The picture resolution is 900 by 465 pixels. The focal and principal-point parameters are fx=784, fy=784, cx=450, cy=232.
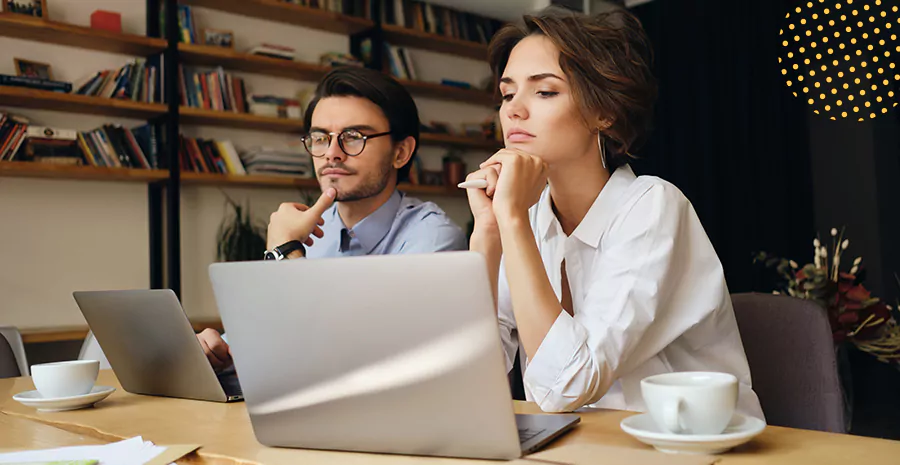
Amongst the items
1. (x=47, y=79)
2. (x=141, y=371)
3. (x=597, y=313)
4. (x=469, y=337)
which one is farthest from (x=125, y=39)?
(x=469, y=337)

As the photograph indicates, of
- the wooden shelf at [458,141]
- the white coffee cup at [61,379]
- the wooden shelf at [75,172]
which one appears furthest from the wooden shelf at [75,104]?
the white coffee cup at [61,379]

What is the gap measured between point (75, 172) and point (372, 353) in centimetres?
305

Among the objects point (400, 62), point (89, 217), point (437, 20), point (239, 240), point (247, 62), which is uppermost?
point (437, 20)

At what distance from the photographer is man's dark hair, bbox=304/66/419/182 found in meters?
2.00

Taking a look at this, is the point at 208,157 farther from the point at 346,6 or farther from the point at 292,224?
the point at 292,224

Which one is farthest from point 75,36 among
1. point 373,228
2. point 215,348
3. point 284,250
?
point 215,348

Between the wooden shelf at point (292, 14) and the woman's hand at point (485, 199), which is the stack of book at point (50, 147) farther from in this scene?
the woman's hand at point (485, 199)

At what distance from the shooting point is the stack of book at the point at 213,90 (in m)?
3.80

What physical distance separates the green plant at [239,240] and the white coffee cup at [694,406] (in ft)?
10.6

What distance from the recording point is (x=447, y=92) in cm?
479

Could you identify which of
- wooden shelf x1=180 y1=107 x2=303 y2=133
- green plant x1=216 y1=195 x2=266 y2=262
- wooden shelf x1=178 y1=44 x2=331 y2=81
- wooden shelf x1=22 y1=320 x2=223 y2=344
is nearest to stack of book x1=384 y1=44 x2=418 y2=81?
wooden shelf x1=178 y1=44 x2=331 y2=81

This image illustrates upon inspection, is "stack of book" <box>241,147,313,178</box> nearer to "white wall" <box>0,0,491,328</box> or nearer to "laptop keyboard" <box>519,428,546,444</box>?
"white wall" <box>0,0,491,328</box>

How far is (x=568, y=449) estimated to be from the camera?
803 millimetres

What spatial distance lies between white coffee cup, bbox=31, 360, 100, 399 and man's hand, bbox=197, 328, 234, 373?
21 centimetres
